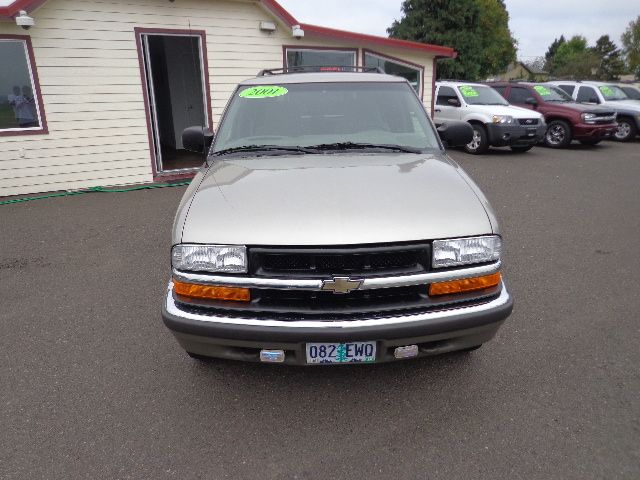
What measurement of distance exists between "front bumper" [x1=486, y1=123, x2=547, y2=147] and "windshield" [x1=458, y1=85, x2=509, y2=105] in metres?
1.13

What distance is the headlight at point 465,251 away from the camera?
233cm

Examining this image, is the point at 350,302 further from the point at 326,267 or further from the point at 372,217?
the point at 372,217

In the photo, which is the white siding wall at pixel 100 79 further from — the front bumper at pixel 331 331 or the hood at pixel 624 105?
the hood at pixel 624 105

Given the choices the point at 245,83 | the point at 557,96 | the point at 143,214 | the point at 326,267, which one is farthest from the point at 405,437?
the point at 557,96

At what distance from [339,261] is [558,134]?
13.6 m

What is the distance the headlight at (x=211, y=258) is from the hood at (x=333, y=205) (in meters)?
0.04

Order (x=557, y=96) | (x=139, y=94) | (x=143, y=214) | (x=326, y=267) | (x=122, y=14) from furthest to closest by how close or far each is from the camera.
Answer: (x=557, y=96), (x=139, y=94), (x=122, y=14), (x=143, y=214), (x=326, y=267)

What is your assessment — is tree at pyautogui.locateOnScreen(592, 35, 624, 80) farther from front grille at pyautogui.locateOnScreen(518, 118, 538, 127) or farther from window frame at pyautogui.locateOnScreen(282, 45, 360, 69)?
window frame at pyautogui.locateOnScreen(282, 45, 360, 69)

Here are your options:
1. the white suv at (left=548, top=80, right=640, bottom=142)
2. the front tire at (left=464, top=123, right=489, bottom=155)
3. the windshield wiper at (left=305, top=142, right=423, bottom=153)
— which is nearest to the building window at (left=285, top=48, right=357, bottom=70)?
the front tire at (left=464, top=123, right=489, bottom=155)

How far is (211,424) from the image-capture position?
257 cm

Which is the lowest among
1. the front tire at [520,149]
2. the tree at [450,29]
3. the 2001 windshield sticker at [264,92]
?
the front tire at [520,149]

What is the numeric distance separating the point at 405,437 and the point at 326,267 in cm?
107

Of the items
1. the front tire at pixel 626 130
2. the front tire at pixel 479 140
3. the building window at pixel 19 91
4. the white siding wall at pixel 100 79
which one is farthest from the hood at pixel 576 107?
the building window at pixel 19 91

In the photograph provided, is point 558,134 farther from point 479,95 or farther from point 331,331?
point 331,331
